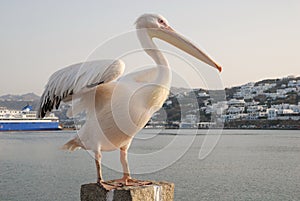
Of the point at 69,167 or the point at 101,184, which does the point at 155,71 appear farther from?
the point at 69,167

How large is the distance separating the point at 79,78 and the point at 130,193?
1.17 metres

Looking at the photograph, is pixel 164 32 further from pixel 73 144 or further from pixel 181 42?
pixel 73 144

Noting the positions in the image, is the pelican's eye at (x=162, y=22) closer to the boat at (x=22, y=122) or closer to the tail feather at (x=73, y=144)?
the tail feather at (x=73, y=144)

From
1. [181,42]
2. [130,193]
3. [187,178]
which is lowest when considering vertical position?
[187,178]

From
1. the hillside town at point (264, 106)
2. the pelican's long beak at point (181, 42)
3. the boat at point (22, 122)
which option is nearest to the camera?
the pelican's long beak at point (181, 42)

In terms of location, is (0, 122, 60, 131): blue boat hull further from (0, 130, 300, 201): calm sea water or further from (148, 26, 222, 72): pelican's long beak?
(148, 26, 222, 72): pelican's long beak

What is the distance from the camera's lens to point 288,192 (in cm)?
1702

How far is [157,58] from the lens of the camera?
4340 mm

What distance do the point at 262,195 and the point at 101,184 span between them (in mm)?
13043

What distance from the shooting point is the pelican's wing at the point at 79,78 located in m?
4.10

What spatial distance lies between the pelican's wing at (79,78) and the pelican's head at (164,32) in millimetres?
495

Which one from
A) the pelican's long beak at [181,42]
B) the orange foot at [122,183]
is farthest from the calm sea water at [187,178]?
the pelican's long beak at [181,42]

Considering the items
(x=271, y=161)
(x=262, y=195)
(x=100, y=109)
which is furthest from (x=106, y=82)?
(x=271, y=161)

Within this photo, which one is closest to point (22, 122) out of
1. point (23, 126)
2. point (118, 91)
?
point (23, 126)
